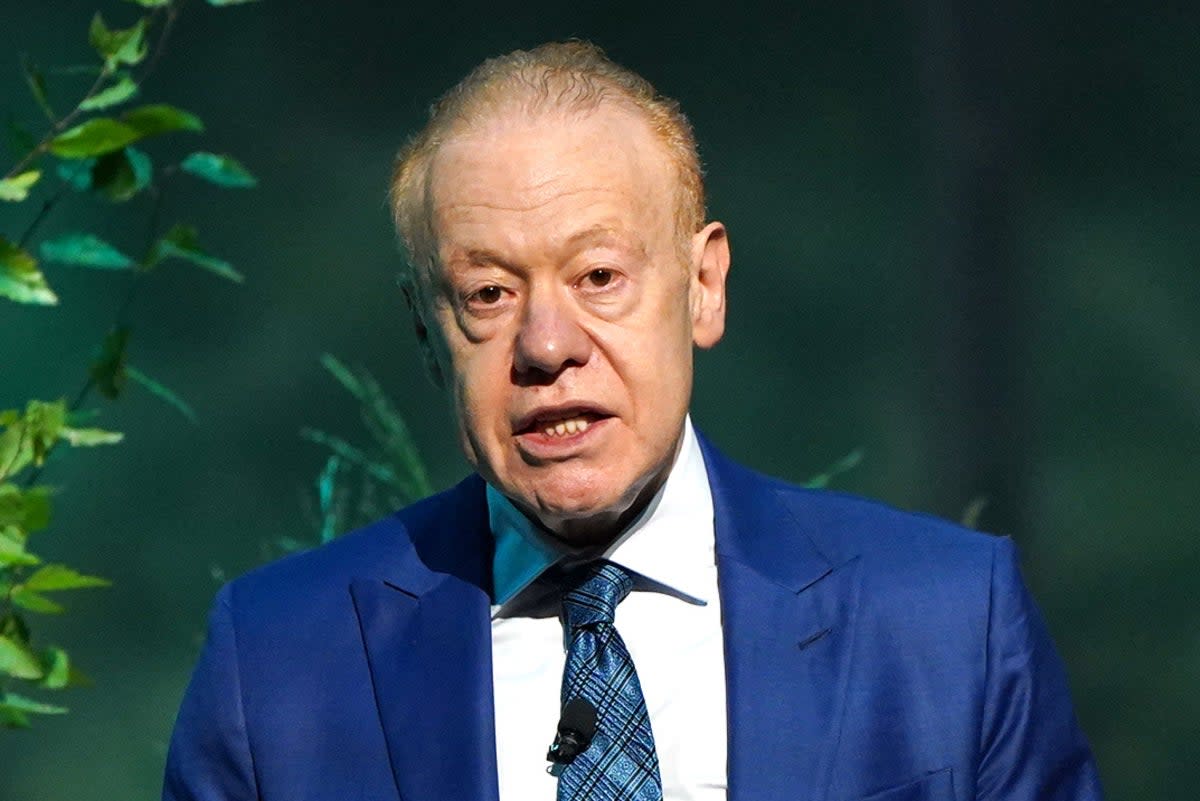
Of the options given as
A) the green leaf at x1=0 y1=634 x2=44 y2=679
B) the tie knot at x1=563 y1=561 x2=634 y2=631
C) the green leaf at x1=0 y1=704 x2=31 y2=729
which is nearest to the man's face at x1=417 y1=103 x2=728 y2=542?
the tie knot at x1=563 y1=561 x2=634 y2=631

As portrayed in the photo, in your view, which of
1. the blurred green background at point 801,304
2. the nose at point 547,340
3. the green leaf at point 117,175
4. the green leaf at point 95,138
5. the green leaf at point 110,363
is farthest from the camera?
the blurred green background at point 801,304

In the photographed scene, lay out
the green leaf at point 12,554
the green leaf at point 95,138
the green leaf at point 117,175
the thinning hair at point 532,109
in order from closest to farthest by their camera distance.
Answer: the thinning hair at point 532,109 < the green leaf at point 12,554 < the green leaf at point 95,138 < the green leaf at point 117,175

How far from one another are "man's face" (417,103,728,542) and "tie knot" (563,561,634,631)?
11 centimetres

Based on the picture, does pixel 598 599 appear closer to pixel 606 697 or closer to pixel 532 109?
pixel 606 697

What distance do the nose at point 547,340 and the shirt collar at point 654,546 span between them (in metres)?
0.29

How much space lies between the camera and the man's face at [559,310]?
2643 mm

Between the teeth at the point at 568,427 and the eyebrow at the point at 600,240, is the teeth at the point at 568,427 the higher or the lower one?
the lower one

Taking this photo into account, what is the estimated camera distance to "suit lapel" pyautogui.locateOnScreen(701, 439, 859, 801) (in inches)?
105

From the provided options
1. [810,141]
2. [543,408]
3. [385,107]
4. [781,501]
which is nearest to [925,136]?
[810,141]

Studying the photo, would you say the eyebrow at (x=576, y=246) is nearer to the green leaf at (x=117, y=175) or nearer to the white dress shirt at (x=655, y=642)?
the white dress shirt at (x=655, y=642)

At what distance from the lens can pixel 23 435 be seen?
2996mm

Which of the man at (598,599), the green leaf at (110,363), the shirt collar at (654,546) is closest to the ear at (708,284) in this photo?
the man at (598,599)

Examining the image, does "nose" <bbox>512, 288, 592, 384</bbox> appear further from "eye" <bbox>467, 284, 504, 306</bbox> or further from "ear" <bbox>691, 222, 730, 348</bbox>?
"ear" <bbox>691, 222, 730, 348</bbox>

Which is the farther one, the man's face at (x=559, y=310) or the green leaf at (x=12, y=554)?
the green leaf at (x=12, y=554)
